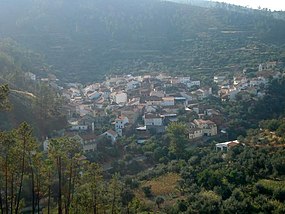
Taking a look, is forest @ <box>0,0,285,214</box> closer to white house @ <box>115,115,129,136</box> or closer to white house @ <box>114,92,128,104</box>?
white house @ <box>115,115,129,136</box>

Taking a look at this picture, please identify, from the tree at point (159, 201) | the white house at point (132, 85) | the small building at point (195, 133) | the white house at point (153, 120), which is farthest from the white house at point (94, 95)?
the tree at point (159, 201)

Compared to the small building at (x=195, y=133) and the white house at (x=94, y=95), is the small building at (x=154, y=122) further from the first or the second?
the white house at (x=94, y=95)

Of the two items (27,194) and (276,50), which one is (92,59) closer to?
Result: (276,50)

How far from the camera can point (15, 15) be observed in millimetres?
90250

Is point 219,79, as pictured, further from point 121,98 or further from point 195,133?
point 195,133

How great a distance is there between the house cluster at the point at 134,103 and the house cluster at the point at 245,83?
9.59 feet

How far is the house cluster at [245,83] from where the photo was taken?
5369 cm

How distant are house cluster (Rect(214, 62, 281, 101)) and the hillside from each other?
5424mm

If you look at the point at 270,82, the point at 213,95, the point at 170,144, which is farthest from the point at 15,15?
the point at 170,144

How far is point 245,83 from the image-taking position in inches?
2276

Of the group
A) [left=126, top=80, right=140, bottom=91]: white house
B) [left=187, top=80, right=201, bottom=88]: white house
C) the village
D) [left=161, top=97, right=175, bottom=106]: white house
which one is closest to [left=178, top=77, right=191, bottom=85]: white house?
the village

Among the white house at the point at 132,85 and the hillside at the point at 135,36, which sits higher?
the hillside at the point at 135,36

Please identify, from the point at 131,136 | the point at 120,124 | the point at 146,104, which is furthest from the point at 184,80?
the point at 131,136

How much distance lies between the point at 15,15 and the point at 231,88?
5229 centimetres
